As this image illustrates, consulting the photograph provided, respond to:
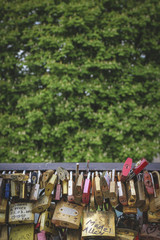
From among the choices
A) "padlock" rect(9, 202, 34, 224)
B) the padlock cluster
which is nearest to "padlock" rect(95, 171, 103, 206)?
the padlock cluster

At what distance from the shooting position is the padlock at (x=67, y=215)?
1.84 meters

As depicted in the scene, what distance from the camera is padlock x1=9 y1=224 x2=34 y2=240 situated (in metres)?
2.04

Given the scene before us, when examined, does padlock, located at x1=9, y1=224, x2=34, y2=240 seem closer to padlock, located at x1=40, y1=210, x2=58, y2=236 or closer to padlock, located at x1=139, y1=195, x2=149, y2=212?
padlock, located at x1=40, y1=210, x2=58, y2=236

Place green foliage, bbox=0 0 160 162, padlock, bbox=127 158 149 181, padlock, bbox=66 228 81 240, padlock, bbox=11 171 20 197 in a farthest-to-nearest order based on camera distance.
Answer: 1. green foliage, bbox=0 0 160 162
2. padlock, bbox=66 228 81 240
3. padlock, bbox=11 171 20 197
4. padlock, bbox=127 158 149 181

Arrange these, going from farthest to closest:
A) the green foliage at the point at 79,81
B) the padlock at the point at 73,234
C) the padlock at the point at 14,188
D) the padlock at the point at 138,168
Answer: the green foliage at the point at 79,81 → the padlock at the point at 73,234 → the padlock at the point at 14,188 → the padlock at the point at 138,168

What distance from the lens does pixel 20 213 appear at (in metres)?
1.93

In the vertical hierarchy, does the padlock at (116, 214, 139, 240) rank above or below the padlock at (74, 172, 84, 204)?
below

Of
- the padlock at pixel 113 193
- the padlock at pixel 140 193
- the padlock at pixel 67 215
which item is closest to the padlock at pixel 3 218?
the padlock at pixel 67 215

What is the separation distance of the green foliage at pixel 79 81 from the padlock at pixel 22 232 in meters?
6.19

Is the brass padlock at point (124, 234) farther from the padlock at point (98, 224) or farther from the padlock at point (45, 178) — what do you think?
the padlock at point (45, 178)

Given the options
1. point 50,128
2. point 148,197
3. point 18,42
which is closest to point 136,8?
point 18,42

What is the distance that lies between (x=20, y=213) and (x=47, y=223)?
249 millimetres

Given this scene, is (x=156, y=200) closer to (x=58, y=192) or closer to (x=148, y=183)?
(x=148, y=183)

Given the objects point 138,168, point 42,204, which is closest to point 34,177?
point 42,204
